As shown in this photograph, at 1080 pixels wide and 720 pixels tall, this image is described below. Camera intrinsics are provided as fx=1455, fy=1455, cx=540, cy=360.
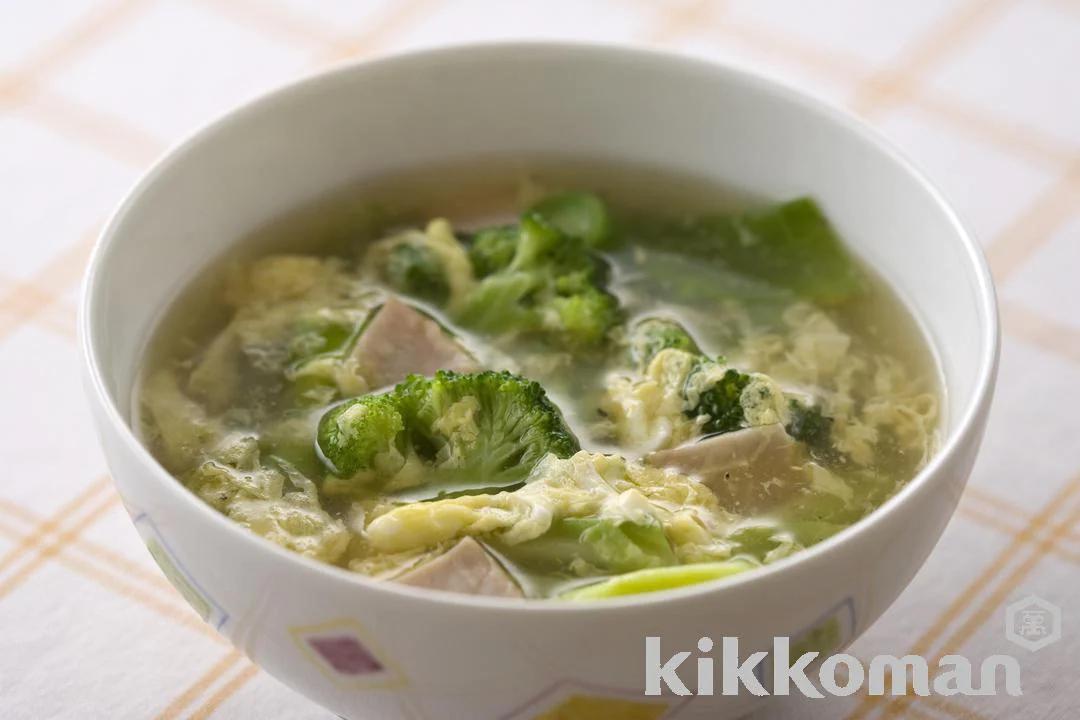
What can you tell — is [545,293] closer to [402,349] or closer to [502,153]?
[402,349]

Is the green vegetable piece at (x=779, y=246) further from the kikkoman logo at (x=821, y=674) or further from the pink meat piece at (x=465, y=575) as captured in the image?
the pink meat piece at (x=465, y=575)

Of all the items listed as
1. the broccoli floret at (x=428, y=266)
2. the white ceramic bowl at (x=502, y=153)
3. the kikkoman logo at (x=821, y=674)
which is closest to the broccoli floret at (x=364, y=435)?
the white ceramic bowl at (x=502, y=153)

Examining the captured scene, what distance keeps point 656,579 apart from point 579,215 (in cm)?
98

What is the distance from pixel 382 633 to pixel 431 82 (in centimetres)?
122

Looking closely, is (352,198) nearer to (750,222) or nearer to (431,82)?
(431,82)

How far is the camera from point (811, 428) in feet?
7.01

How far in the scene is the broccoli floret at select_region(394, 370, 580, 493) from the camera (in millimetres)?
1999

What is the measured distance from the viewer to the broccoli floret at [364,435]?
6.51 feet

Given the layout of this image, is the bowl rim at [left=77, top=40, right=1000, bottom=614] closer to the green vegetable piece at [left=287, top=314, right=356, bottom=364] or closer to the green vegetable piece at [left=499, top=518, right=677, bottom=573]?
the green vegetable piece at [left=499, top=518, right=677, bottom=573]

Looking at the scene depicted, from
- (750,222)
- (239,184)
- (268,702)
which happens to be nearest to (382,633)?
(268,702)

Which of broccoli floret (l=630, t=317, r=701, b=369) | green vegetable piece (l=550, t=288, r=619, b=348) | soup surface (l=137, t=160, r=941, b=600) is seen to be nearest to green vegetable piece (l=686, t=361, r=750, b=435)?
soup surface (l=137, t=160, r=941, b=600)

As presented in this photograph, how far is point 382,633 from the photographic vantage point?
5.12 ft

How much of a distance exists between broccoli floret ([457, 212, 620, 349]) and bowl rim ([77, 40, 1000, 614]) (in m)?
0.34

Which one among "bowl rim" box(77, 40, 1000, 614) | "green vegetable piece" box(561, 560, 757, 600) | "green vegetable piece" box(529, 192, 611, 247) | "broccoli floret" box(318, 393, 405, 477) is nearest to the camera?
"bowl rim" box(77, 40, 1000, 614)
